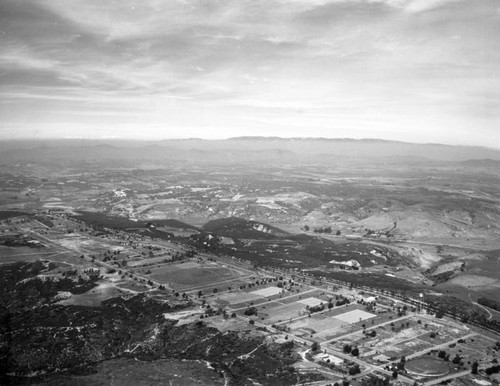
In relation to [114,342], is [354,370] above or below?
above

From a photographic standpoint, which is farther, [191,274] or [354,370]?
[191,274]

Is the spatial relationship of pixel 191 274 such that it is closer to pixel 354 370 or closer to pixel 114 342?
pixel 114 342

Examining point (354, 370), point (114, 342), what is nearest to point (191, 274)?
point (114, 342)

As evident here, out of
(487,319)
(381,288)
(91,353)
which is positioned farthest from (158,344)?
(487,319)

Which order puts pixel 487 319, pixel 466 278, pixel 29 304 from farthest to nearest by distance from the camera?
1. pixel 466 278
2. pixel 29 304
3. pixel 487 319

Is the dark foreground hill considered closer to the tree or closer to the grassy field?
the tree

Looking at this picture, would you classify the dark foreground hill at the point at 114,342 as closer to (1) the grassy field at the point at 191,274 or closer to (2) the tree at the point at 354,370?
(2) the tree at the point at 354,370

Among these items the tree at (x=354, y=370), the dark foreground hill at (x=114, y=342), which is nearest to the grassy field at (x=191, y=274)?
the dark foreground hill at (x=114, y=342)

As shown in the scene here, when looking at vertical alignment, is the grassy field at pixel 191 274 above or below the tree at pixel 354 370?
below

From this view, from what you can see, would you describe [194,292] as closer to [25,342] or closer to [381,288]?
[25,342]

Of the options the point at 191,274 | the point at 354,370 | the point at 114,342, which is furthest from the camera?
the point at 191,274

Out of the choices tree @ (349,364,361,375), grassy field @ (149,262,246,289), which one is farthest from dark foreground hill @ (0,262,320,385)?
grassy field @ (149,262,246,289)
